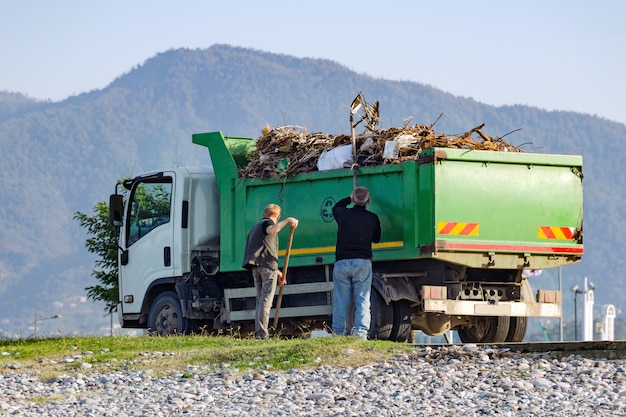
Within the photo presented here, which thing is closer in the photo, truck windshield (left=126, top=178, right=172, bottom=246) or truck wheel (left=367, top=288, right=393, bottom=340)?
truck wheel (left=367, top=288, right=393, bottom=340)

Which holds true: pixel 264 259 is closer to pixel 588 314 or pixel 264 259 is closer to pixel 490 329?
pixel 490 329

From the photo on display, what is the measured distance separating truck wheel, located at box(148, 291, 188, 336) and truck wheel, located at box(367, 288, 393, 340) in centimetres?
Answer: 361

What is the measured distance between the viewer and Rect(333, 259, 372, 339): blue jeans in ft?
49.1

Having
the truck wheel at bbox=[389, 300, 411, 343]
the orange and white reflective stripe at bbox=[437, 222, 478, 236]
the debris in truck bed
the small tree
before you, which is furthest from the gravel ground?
the small tree

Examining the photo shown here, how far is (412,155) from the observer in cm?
1614

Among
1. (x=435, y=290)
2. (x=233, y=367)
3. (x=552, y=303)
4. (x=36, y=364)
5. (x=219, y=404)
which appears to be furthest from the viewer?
(x=552, y=303)

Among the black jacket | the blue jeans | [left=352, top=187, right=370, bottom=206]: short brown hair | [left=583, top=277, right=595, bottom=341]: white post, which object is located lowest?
[left=583, top=277, right=595, bottom=341]: white post

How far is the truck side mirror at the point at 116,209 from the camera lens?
62.6 feet

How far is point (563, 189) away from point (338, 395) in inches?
263

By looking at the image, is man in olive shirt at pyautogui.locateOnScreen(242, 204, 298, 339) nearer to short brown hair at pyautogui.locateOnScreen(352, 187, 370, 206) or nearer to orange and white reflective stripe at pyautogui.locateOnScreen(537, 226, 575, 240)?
short brown hair at pyautogui.locateOnScreen(352, 187, 370, 206)

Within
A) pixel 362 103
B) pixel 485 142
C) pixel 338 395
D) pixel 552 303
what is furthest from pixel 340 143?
pixel 338 395

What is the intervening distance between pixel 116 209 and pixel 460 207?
592 cm

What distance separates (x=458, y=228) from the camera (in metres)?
15.6

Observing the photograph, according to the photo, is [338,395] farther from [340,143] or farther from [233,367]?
[340,143]
